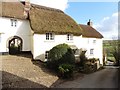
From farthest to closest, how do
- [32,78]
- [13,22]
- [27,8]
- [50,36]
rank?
1. [27,8]
2. [50,36]
3. [13,22]
4. [32,78]

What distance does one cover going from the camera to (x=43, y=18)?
3075 cm

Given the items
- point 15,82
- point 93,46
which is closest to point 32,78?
point 15,82

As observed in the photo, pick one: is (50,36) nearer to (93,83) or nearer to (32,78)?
(32,78)

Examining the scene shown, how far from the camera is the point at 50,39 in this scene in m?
30.2

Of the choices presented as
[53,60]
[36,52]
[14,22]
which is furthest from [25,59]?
[14,22]

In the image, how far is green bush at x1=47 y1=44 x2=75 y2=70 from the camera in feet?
84.1

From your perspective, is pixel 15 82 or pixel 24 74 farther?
pixel 24 74

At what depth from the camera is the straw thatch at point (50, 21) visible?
2884cm

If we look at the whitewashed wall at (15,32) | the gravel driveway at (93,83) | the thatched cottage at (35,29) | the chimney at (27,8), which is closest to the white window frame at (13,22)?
the thatched cottage at (35,29)

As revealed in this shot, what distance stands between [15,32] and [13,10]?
358cm

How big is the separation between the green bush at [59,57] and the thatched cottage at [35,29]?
334cm

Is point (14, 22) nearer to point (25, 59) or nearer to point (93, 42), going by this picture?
point (25, 59)

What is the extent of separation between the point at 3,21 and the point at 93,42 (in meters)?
20.5

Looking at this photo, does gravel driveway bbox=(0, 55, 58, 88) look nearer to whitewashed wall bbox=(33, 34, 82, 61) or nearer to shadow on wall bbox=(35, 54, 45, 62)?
shadow on wall bbox=(35, 54, 45, 62)
